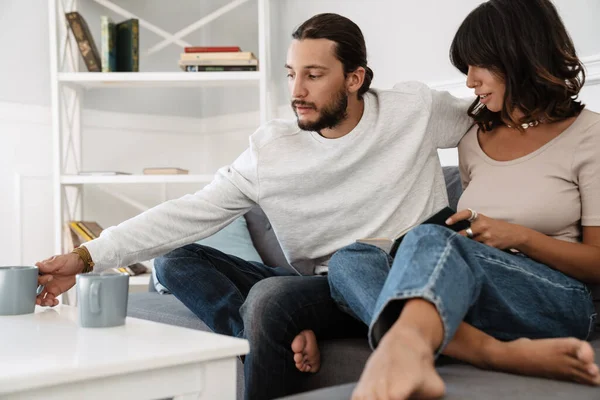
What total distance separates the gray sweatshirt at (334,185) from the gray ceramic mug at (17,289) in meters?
0.30

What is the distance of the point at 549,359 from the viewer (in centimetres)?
104

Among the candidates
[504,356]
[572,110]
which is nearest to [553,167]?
[572,110]

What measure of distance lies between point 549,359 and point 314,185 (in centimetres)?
77

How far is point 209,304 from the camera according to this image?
5.39ft

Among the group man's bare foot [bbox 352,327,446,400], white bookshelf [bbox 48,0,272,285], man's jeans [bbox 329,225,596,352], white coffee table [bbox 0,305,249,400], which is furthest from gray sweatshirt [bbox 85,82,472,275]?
A: white bookshelf [bbox 48,0,272,285]

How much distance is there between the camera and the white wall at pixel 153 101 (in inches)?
104

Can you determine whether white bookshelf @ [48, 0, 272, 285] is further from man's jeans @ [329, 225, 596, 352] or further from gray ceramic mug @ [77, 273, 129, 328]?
gray ceramic mug @ [77, 273, 129, 328]

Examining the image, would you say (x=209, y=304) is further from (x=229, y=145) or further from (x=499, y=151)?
(x=229, y=145)

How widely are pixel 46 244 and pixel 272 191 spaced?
1.93 metres

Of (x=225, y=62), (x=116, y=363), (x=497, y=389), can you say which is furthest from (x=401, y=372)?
(x=225, y=62)

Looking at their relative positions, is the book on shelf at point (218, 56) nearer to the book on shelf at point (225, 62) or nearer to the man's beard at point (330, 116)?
the book on shelf at point (225, 62)

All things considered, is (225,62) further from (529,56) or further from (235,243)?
(529,56)

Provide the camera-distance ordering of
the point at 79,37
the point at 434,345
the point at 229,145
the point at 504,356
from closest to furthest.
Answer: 1. the point at 434,345
2. the point at 504,356
3. the point at 79,37
4. the point at 229,145

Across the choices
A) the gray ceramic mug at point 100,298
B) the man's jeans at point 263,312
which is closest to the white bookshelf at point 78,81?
the man's jeans at point 263,312
